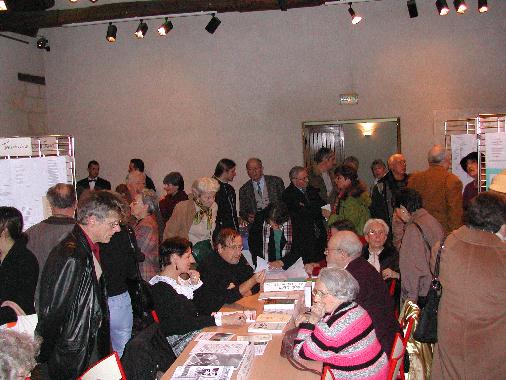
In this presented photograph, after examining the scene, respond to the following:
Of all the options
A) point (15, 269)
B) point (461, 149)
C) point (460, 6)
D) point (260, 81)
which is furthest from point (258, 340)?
point (260, 81)

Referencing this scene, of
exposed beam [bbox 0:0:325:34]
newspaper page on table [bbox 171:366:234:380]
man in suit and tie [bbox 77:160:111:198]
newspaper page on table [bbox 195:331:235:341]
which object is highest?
exposed beam [bbox 0:0:325:34]

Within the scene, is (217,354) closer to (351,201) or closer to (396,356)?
(396,356)

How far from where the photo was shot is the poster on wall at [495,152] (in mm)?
4426

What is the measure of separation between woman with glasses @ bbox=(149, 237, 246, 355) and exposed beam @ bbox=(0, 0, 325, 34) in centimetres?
530

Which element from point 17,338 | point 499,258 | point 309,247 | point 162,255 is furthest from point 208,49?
point 17,338

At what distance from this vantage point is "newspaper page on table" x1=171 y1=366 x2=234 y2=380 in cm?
265

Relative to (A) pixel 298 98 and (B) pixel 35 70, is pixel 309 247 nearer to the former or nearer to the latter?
(A) pixel 298 98

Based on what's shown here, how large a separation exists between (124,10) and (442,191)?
5.63 meters

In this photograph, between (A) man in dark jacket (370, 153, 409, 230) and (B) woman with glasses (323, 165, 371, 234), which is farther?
(A) man in dark jacket (370, 153, 409, 230)

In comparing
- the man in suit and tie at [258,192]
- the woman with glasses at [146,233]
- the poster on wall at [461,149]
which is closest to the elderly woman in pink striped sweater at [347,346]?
the woman with glasses at [146,233]

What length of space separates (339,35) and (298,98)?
1.18 meters

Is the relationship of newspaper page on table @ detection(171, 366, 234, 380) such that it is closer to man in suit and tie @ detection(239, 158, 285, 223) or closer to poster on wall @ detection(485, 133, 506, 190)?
poster on wall @ detection(485, 133, 506, 190)

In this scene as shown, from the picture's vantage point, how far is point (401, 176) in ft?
21.3

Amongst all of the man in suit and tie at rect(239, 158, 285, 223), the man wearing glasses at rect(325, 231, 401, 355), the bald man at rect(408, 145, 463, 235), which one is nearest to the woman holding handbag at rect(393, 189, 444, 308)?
the man wearing glasses at rect(325, 231, 401, 355)
